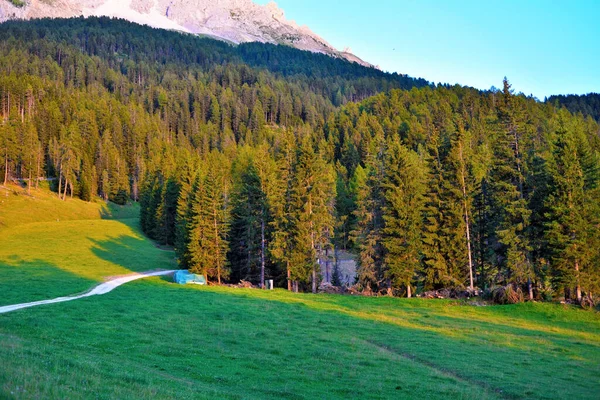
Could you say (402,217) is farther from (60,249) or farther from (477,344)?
(60,249)

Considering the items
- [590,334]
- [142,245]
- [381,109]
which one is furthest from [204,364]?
[381,109]

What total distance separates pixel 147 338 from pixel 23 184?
109 m

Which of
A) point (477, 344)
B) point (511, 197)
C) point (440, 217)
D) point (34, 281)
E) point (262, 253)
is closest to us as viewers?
point (477, 344)

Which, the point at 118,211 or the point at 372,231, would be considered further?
the point at 118,211

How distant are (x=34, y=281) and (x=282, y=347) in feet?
104

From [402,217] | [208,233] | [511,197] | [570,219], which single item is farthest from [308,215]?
[570,219]

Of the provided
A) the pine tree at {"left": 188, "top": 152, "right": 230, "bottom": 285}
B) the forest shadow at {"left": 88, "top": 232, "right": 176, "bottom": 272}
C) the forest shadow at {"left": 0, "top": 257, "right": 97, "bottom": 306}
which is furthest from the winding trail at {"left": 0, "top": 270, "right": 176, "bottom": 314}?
the pine tree at {"left": 188, "top": 152, "right": 230, "bottom": 285}

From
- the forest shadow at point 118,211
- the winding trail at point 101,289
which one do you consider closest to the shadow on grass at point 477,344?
the winding trail at point 101,289

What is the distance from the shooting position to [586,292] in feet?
124

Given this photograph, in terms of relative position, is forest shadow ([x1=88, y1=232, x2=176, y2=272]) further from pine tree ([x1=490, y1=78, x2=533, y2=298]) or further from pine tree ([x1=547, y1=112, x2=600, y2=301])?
pine tree ([x1=547, y1=112, x2=600, y2=301])

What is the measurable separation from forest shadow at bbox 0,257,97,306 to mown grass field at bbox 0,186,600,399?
0.34 m

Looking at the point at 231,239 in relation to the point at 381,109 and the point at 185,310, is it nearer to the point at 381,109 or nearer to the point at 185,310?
the point at 185,310

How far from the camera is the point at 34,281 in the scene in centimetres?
4178

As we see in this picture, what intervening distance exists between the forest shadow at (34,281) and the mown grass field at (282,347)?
34 centimetres
